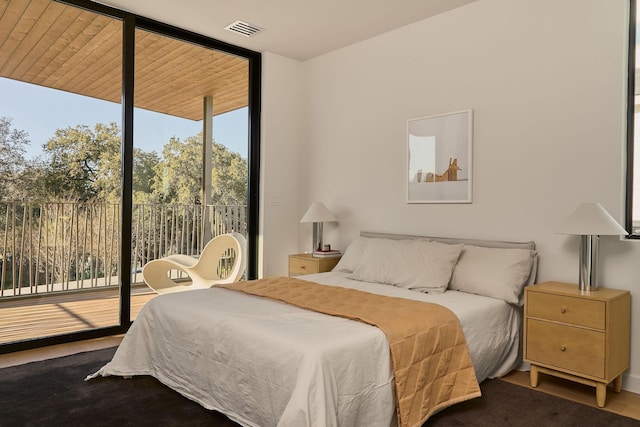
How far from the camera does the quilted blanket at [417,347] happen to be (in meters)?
2.13

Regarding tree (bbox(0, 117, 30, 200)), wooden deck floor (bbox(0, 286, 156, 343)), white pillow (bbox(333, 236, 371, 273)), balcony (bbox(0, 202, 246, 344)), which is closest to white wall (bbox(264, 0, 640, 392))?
white pillow (bbox(333, 236, 371, 273))

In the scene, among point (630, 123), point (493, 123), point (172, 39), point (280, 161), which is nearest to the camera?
point (630, 123)

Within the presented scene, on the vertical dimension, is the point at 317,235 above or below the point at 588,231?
below

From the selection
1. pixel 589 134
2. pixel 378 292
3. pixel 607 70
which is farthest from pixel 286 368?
pixel 607 70

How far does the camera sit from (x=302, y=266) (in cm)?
439

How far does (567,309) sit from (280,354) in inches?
68.9

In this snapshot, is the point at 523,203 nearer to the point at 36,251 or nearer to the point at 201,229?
the point at 201,229

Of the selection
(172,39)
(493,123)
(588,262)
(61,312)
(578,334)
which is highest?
(172,39)

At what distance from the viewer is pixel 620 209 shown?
2.82 meters

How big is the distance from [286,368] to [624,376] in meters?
2.26

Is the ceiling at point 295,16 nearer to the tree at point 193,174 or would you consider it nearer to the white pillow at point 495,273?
the tree at point 193,174

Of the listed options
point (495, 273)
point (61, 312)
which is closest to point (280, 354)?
point (495, 273)

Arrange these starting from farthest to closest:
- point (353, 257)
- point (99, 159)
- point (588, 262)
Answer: point (353, 257) → point (99, 159) → point (588, 262)

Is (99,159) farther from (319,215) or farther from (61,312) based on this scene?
(319,215)
